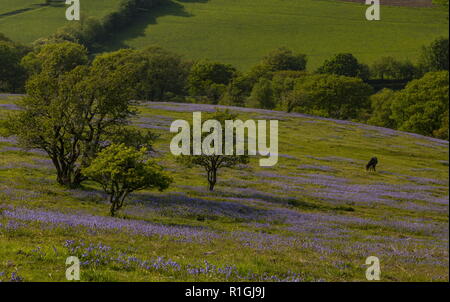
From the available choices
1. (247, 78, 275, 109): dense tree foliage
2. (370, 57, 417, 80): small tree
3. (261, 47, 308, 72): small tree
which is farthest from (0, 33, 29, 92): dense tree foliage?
(370, 57, 417, 80): small tree

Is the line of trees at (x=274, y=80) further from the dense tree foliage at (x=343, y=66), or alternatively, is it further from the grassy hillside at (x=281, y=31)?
the grassy hillside at (x=281, y=31)

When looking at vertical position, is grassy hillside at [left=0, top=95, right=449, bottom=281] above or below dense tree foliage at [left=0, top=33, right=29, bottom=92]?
below

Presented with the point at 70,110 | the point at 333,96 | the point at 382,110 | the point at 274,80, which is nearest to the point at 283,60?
the point at 274,80

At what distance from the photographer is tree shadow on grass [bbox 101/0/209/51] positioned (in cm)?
16660

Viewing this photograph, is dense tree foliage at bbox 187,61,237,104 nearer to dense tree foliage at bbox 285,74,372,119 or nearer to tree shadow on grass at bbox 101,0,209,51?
dense tree foliage at bbox 285,74,372,119

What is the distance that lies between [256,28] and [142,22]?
47.7 metres

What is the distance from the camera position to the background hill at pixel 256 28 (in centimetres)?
16100

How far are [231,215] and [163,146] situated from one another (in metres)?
32.2

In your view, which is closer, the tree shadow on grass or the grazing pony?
the grazing pony

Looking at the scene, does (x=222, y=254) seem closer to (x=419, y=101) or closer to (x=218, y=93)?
(x=419, y=101)

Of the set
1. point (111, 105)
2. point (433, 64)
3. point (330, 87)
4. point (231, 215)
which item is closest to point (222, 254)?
point (231, 215)

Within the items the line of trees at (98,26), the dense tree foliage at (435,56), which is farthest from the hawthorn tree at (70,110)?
the dense tree foliage at (435,56)

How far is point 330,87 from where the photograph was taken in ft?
393

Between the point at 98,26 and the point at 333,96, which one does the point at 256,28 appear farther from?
the point at 333,96
